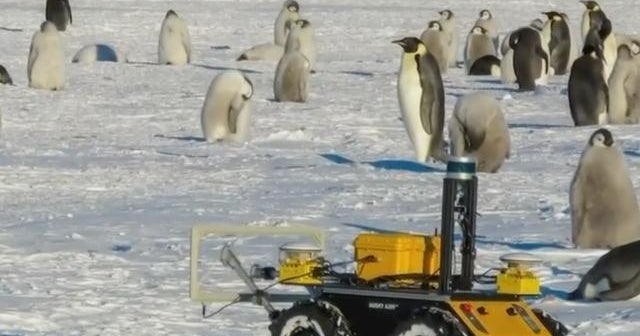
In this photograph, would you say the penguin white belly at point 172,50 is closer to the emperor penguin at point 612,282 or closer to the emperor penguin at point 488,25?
the emperor penguin at point 488,25

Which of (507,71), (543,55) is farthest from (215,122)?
(507,71)

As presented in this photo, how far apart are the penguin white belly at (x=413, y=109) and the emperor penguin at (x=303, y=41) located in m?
9.40

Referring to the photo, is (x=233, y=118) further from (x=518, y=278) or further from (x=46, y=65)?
(x=518, y=278)

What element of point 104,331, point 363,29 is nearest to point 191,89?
point 363,29

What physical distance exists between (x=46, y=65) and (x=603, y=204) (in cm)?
1296

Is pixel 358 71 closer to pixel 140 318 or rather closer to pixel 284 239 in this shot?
pixel 284 239

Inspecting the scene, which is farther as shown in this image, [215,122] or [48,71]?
[48,71]

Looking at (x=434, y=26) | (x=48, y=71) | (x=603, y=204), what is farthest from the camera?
(x=434, y=26)

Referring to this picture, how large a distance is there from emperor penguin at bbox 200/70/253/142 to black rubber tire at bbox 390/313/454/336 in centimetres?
1041

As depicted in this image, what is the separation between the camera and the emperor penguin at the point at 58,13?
30.4 m

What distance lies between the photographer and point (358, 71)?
2358 cm

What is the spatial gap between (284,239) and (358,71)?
48.9 feet

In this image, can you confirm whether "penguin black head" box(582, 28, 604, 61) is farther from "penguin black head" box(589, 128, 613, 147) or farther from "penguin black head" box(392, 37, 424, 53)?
"penguin black head" box(589, 128, 613, 147)

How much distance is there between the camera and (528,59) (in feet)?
69.2
